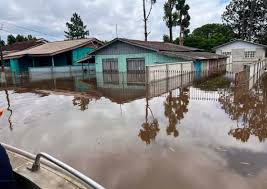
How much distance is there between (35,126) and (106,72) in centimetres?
1724

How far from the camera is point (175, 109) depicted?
32.3 feet

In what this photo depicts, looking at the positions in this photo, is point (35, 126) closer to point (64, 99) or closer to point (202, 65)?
point (64, 99)

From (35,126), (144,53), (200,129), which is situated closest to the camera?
(200,129)

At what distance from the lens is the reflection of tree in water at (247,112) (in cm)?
687

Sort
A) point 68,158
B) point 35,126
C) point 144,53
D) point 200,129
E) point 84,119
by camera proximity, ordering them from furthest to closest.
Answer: point 144,53 → point 84,119 → point 35,126 → point 200,129 → point 68,158

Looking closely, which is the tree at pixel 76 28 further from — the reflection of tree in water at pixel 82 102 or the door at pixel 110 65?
the reflection of tree in water at pixel 82 102

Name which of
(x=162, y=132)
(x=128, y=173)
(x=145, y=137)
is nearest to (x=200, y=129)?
(x=162, y=132)

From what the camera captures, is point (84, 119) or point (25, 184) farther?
point (84, 119)

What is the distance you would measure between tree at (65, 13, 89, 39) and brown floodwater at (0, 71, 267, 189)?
56.3 m

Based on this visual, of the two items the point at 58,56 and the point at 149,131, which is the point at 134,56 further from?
the point at 149,131

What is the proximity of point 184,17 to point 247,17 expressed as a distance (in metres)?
18.5

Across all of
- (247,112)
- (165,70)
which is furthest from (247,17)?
(247,112)

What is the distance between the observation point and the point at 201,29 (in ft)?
210

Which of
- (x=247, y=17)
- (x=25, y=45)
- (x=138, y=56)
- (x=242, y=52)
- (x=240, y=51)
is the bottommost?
(x=138, y=56)
